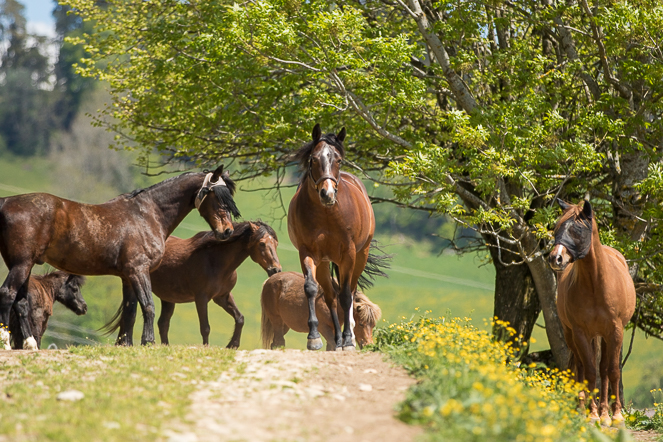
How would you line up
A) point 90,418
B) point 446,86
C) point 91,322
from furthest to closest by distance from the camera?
1. point 91,322
2. point 446,86
3. point 90,418

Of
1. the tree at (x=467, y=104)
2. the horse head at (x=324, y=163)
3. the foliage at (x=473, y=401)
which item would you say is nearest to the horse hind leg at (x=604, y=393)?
the foliage at (x=473, y=401)

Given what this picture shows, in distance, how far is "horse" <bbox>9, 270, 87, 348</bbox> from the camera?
11.5 meters

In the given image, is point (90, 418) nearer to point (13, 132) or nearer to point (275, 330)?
point (275, 330)

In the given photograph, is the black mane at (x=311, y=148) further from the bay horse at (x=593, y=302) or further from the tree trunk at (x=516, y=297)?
the tree trunk at (x=516, y=297)

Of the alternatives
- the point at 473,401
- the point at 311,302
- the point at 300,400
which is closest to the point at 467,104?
the point at 311,302

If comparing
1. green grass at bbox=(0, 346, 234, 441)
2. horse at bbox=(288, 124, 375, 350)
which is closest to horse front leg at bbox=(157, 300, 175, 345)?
green grass at bbox=(0, 346, 234, 441)

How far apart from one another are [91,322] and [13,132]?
210ft

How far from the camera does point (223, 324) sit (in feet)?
189

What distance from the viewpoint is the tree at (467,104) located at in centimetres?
1163

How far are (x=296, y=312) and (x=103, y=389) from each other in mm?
6258

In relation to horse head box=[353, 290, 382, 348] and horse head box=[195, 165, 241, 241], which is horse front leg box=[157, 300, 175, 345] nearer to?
horse head box=[195, 165, 241, 241]

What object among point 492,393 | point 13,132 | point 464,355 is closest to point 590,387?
point 464,355

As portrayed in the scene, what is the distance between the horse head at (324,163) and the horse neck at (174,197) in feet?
6.70

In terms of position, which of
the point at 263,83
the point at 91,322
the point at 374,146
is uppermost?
→ the point at 263,83
